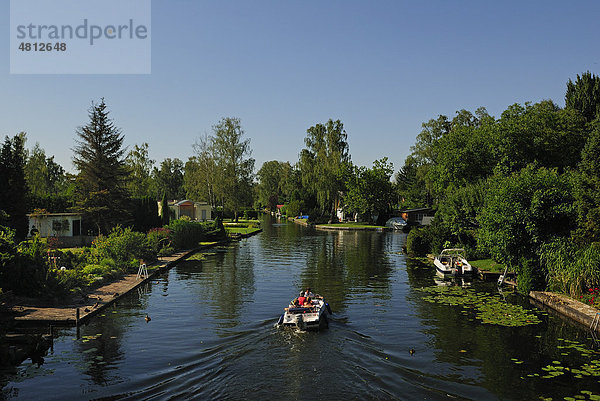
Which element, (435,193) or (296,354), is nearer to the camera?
(296,354)

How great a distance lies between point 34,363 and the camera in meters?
16.5

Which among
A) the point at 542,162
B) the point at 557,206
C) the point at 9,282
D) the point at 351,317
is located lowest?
the point at 351,317

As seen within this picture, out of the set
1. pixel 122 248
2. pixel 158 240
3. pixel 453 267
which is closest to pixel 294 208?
pixel 158 240

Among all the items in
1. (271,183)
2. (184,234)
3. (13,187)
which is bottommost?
(184,234)

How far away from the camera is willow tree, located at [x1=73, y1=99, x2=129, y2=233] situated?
54.8 m

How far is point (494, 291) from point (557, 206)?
6.64m

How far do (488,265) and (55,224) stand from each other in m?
45.6

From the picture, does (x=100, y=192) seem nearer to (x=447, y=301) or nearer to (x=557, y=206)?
(x=447, y=301)

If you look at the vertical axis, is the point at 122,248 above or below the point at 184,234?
below

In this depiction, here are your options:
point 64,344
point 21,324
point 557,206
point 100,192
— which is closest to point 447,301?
point 557,206

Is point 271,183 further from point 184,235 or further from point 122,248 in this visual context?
point 122,248

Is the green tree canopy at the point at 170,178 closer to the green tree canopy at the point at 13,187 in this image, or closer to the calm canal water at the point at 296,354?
the green tree canopy at the point at 13,187

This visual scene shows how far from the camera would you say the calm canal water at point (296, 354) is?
1429 cm

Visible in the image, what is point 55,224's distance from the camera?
51719 millimetres
